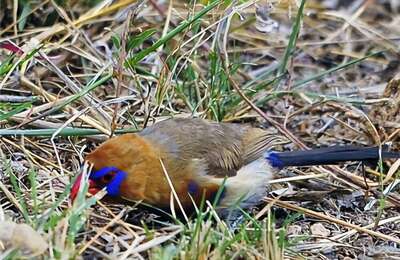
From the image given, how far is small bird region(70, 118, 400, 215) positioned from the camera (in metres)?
3.12

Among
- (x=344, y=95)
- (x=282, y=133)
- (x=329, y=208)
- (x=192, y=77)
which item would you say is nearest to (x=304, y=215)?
(x=329, y=208)

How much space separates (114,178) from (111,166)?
42mm

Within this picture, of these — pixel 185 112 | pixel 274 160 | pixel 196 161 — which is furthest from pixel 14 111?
pixel 274 160

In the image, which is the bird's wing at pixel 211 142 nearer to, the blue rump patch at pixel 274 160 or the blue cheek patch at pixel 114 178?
the blue rump patch at pixel 274 160

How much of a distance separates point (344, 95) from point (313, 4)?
44.9 inches

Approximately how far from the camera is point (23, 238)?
2719mm

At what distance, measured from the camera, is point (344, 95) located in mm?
4676

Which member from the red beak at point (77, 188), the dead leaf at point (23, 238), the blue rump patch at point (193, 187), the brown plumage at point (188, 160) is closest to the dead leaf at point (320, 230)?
the brown plumage at point (188, 160)

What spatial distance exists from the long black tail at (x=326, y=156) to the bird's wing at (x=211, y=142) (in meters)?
0.08

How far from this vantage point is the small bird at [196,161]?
3119 millimetres

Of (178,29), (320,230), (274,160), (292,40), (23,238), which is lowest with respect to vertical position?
(320,230)

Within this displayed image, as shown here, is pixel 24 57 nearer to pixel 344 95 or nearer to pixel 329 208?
pixel 329 208

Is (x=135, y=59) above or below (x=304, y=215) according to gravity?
above

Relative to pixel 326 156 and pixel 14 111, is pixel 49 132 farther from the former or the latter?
pixel 326 156
